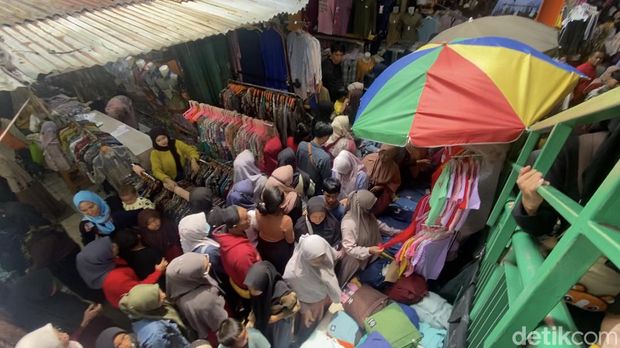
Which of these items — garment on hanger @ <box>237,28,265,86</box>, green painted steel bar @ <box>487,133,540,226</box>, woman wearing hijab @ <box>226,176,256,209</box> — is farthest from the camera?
garment on hanger @ <box>237,28,265,86</box>

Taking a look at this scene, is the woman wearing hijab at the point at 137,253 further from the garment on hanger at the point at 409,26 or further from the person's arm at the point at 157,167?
the garment on hanger at the point at 409,26

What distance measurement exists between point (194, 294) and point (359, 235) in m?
1.80

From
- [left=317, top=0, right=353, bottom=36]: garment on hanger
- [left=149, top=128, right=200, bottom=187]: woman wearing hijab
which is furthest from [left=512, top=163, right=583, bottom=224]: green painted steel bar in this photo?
[left=317, top=0, right=353, bottom=36]: garment on hanger

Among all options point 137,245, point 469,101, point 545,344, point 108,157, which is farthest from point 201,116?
point 545,344

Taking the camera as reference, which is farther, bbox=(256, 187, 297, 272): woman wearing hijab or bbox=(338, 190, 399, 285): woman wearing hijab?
bbox=(338, 190, 399, 285): woman wearing hijab

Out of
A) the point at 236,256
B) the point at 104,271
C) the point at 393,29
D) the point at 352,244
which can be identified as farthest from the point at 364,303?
the point at 393,29

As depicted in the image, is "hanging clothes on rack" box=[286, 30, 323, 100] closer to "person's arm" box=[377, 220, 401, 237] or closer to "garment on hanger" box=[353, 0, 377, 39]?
"garment on hanger" box=[353, 0, 377, 39]

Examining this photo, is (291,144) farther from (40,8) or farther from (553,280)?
(553,280)

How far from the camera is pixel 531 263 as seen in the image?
127 centimetres

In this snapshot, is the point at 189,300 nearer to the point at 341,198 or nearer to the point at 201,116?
the point at 341,198

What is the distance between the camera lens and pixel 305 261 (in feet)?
9.60

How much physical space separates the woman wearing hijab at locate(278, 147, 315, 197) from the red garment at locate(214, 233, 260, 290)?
1.26m

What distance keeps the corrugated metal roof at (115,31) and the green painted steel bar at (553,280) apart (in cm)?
387

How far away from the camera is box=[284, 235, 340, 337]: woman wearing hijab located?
2828 millimetres
